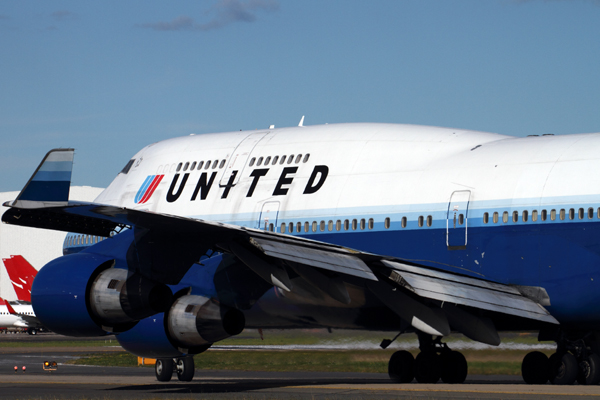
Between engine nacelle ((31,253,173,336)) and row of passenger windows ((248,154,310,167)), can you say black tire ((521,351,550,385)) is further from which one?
engine nacelle ((31,253,173,336))

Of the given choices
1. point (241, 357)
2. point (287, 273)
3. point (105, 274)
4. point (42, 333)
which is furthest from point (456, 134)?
point (42, 333)

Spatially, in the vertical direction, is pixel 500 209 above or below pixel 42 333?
above

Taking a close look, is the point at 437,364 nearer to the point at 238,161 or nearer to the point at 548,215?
the point at 548,215

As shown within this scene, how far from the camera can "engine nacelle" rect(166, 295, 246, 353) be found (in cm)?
1809

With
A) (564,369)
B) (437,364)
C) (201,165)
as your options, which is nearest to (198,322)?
(437,364)

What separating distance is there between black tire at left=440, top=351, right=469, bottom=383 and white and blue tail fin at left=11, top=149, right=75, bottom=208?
35.7ft

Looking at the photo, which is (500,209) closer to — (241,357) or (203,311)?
(203,311)

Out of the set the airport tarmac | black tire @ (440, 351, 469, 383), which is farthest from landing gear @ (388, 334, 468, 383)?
the airport tarmac

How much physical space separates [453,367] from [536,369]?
217cm

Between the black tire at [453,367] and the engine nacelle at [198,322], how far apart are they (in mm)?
5896

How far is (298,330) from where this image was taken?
2455cm

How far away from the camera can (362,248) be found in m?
20.5

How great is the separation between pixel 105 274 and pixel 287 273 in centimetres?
396

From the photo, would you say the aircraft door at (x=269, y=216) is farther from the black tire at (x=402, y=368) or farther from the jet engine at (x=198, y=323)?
the black tire at (x=402, y=368)
